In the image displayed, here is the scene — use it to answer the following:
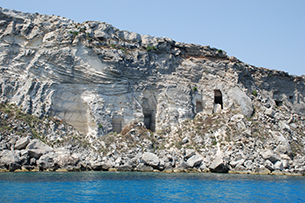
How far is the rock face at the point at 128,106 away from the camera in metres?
42.2

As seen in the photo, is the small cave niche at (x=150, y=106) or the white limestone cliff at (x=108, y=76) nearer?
the white limestone cliff at (x=108, y=76)

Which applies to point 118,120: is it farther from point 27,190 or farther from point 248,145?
point 27,190

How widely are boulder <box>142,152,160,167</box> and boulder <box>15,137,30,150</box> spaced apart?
561 inches

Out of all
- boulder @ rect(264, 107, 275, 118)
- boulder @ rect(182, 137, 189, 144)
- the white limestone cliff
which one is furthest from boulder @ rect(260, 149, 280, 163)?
boulder @ rect(182, 137, 189, 144)

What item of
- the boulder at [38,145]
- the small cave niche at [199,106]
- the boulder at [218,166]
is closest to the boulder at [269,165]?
the boulder at [218,166]

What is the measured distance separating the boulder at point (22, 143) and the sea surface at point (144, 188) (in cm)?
634

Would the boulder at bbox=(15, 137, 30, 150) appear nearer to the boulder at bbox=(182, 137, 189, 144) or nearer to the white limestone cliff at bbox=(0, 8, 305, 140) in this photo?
the white limestone cliff at bbox=(0, 8, 305, 140)

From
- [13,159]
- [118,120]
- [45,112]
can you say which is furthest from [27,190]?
[118,120]

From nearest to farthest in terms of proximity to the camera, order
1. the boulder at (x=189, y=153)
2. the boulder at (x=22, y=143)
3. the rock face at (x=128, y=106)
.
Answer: the boulder at (x=22, y=143) → the rock face at (x=128, y=106) → the boulder at (x=189, y=153)

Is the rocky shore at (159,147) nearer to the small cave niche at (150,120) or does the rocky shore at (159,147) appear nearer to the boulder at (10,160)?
the boulder at (10,160)

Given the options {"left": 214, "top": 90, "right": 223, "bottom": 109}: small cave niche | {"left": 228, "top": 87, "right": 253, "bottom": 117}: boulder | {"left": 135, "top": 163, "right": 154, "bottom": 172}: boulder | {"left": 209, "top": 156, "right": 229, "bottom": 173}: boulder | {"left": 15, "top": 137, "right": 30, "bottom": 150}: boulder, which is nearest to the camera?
{"left": 15, "top": 137, "right": 30, "bottom": 150}: boulder

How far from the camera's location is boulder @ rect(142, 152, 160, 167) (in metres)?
41.7

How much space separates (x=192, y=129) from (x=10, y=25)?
3048 centimetres

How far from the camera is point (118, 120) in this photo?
49.3m
